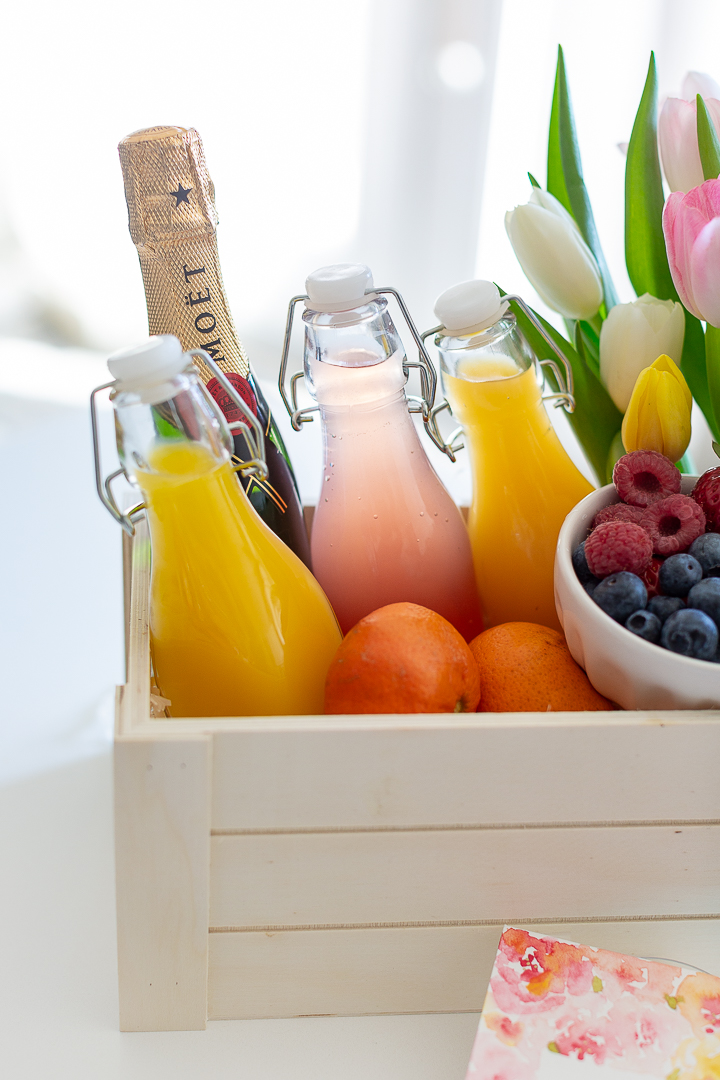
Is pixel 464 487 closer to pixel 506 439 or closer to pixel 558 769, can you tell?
pixel 506 439

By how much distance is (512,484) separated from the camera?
0.53m

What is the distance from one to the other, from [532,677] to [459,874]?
0.10 m

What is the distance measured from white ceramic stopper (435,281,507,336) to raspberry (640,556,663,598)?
0.16 m

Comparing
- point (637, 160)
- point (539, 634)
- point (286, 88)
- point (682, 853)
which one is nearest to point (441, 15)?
point (286, 88)

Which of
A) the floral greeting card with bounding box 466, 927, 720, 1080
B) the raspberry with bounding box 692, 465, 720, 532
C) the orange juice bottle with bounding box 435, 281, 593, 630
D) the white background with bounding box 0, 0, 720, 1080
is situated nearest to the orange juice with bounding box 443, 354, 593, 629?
the orange juice bottle with bounding box 435, 281, 593, 630

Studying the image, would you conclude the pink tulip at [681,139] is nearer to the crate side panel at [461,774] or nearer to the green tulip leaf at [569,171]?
the green tulip leaf at [569,171]

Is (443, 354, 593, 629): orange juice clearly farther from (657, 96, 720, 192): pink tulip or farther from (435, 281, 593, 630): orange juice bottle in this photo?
(657, 96, 720, 192): pink tulip

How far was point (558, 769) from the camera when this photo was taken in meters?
0.38

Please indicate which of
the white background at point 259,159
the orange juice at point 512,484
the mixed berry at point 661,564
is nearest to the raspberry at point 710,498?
the mixed berry at point 661,564

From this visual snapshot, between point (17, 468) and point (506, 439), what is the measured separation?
2.36ft

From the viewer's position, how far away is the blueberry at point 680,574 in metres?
0.39

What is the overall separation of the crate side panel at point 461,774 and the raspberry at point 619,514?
10 cm

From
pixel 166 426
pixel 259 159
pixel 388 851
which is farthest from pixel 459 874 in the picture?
pixel 259 159

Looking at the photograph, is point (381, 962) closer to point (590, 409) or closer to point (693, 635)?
point (693, 635)
